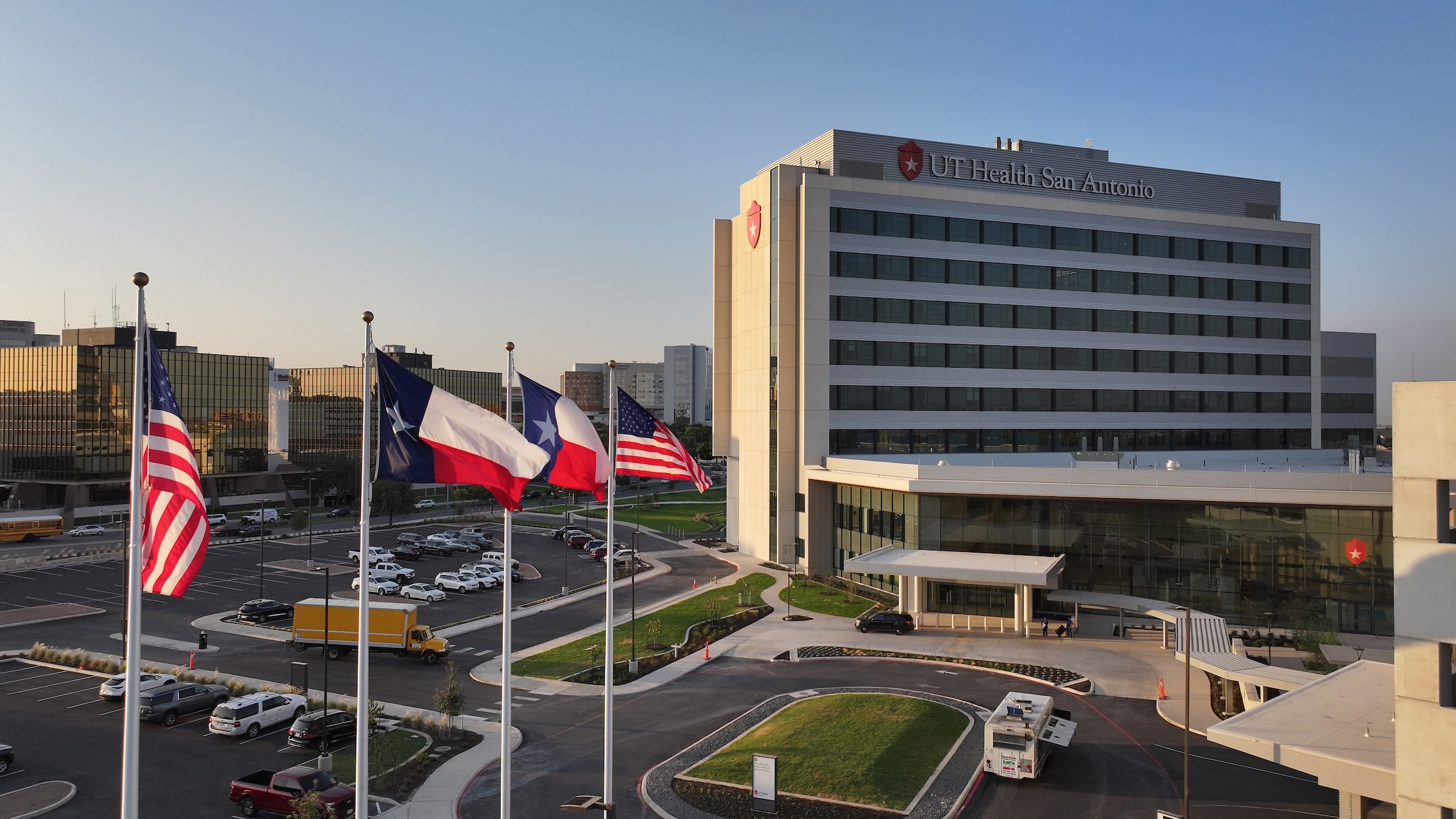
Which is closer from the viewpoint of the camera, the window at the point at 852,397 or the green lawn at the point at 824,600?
the green lawn at the point at 824,600

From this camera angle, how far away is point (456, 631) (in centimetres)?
5716

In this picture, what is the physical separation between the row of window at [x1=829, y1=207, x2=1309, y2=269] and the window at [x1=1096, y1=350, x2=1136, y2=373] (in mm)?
8983

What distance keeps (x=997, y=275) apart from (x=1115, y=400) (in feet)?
54.7

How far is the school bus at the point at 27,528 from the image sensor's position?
3580 inches

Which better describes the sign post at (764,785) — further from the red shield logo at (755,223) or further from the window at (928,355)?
the red shield logo at (755,223)

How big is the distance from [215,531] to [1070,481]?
88466 mm

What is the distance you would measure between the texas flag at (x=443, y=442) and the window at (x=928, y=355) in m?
60.9

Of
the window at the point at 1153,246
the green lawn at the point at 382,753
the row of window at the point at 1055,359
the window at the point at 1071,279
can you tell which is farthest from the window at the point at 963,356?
the green lawn at the point at 382,753

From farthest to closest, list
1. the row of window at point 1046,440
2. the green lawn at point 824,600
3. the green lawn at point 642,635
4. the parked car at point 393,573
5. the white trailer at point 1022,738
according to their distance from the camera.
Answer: the row of window at point 1046,440
the parked car at point 393,573
the green lawn at point 824,600
the green lawn at point 642,635
the white trailer at point 1022,738

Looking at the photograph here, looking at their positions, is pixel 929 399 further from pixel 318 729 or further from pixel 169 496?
pixel 169 496

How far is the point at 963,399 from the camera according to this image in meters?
78.2

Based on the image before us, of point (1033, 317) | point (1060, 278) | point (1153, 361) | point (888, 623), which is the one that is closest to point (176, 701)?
point (888, 623)

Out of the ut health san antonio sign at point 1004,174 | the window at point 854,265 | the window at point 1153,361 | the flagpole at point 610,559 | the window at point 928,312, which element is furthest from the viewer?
the window at point 1153,361

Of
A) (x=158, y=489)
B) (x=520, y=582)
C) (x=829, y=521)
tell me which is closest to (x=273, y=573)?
(x=520, y=582)
